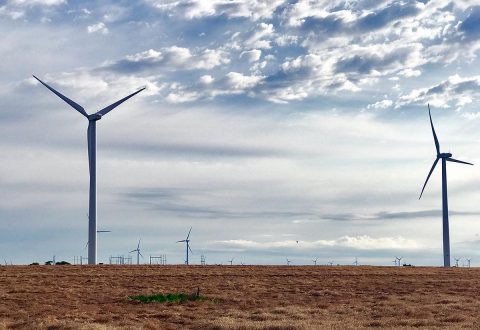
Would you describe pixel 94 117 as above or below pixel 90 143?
above

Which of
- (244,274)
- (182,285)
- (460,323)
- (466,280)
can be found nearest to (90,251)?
(244,274)

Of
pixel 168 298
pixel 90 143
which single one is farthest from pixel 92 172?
pixel 168 298

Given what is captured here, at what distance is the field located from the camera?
138 feet

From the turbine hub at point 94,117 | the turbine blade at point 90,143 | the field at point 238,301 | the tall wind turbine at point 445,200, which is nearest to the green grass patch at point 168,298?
the field at point 238,301

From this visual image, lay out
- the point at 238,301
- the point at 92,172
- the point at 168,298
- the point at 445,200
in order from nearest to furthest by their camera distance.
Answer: the point at 238,301 < the point at 168,298 < the point at 92,172 < the point at 445,200

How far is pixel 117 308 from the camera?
50.7 m

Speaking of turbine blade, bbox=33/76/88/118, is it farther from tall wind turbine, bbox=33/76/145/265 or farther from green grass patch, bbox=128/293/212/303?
green grass patch, bbox=128/293/212/303

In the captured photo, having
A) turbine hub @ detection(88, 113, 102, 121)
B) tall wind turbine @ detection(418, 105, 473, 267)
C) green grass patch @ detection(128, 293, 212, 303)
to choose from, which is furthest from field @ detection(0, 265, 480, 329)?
tall wind turbine @ detection(418, 105, 473, 267)

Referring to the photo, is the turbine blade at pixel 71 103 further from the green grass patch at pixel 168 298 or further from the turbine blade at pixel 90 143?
the green grass patch at pixel 168 298

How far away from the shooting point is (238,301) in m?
55.6

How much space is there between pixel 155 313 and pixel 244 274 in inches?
1586

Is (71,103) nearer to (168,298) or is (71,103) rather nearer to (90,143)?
(90,143)

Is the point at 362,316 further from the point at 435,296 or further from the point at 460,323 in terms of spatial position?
the point at 435,296

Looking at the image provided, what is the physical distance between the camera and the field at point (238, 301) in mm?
42075
